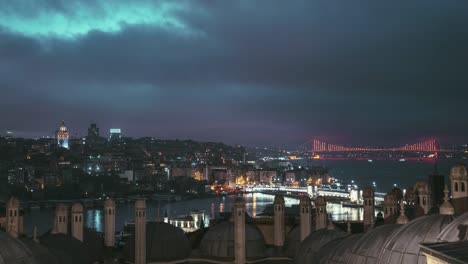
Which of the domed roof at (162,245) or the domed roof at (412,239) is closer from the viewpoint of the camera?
the domed roof at (412,239)

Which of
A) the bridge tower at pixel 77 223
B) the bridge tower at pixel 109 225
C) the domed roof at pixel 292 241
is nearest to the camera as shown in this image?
the domed roof at pixel 292 241

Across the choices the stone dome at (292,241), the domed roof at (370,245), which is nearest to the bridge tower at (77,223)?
the stone dome at (292,241)

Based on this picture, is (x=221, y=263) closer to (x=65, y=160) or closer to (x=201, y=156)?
(x=65, y=160)

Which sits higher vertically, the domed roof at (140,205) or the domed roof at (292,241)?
the domed roof at (140,205)

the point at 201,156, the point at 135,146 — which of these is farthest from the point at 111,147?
the point at 201,156

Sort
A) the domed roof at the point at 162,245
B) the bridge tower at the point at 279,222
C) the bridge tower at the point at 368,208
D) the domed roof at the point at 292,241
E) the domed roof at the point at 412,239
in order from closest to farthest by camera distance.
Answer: the domed roof at the point at 412,239 < the domed roof at the point at 162,245 < the domed roof at the point at 292,241 < the bridge tower at the point at 368,208 < the bridge tower at the point at 279,222

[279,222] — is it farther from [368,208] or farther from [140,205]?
[140,205]

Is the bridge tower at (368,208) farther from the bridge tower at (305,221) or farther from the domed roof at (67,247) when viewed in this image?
the domed roof at (67,247)
